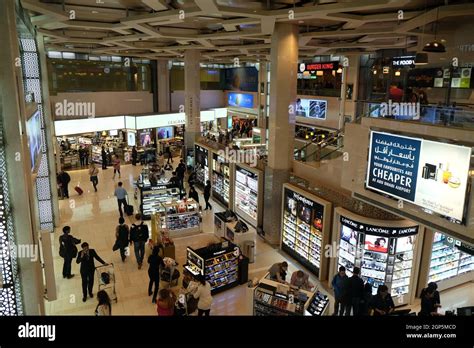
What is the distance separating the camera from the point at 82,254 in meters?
8.69

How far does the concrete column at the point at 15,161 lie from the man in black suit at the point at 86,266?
358cm

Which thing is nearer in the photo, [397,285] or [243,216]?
[397,285]

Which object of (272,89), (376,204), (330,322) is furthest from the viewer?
(272,89)

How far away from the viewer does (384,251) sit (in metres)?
8.55

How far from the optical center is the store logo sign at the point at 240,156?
13.8 m

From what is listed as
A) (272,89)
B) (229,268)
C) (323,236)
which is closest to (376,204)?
(323,236)

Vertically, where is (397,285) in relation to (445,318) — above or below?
below

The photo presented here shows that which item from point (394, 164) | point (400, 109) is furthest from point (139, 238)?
point (400, 109)

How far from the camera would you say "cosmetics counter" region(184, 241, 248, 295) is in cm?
912

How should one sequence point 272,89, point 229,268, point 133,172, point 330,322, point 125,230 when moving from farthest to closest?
point 133,172, point 272,89, point 125,230, point 229,268, point 330,322

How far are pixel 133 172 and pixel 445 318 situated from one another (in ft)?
71.2

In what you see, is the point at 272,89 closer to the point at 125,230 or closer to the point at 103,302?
the point at 125,230

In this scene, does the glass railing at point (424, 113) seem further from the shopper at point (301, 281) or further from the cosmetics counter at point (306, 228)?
the shopper at point (301, 281)

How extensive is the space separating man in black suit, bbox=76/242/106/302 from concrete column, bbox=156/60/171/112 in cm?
2040
